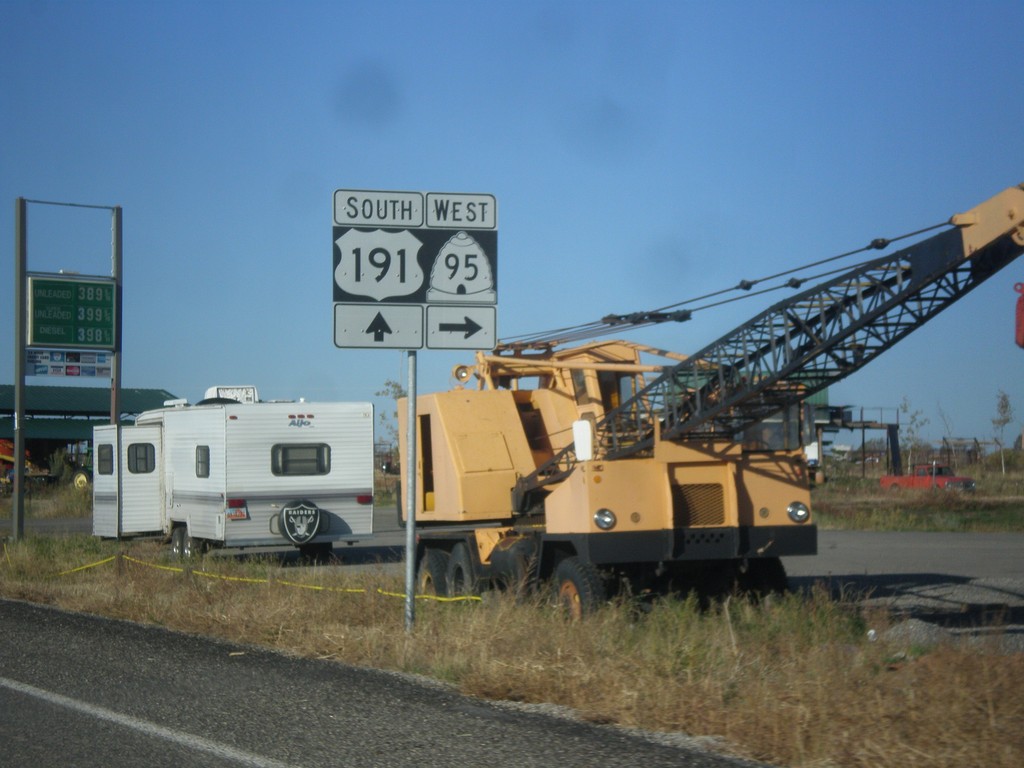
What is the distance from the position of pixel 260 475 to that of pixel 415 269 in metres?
12.1

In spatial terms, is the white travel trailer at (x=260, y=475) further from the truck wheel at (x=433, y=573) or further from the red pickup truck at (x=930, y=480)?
the red pickup truck at (x=930, y=480)

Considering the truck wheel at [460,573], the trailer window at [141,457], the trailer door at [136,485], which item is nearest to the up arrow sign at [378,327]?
the truck wheel at [460,573]

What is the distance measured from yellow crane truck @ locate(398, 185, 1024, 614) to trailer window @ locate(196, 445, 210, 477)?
9.15 m

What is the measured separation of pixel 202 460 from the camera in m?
22.3

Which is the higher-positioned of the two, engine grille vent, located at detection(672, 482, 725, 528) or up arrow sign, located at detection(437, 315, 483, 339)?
up arrow sign, located at detection(437, 315, 483, 339)

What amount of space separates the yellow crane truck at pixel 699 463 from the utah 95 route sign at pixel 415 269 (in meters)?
1.47

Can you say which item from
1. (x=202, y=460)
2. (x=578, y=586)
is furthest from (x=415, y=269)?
(x=202, y=460)

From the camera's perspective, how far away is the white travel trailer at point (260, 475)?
21.6 m

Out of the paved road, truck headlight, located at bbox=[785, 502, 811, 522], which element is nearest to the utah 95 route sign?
the paved road

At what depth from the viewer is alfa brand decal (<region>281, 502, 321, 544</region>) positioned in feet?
71.2

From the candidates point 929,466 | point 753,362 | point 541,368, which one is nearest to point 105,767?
point 753,362

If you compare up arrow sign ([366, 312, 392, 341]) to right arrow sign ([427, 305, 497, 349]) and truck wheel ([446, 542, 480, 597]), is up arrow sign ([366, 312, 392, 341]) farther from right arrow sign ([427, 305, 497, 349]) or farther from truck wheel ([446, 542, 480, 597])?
truck wheel ([446, 542, 480, 597])

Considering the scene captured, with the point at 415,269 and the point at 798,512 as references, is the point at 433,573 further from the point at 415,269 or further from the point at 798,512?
the point at 415,269

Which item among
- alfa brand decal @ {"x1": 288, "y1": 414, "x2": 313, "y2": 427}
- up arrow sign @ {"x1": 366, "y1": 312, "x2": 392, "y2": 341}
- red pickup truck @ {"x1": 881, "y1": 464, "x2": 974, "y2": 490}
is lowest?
red pickup truck @ {"x1": 881, "y1": 464, "x2": 974, "y2": 490}
